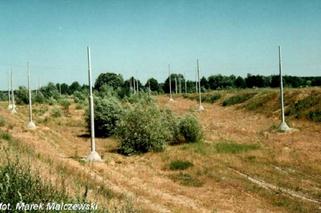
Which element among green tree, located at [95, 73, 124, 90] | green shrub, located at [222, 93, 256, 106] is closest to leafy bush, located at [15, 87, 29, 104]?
green tree, located at [95, 73, 124, 90]

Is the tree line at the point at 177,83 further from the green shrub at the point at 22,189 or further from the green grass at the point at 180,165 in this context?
the green shrub at the point at 22,189

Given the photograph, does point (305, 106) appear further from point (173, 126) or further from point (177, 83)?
point (177, 83)

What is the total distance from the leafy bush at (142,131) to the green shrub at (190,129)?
5.86 ft

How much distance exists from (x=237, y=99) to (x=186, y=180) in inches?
1761

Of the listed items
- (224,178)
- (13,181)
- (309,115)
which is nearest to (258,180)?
(224,178)

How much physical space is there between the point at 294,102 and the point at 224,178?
29998mm

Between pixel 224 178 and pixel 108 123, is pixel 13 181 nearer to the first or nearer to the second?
pixel 224 178

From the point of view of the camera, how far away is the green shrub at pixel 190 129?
91.0 ft

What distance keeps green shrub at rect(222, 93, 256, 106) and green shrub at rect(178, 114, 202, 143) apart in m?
33.3

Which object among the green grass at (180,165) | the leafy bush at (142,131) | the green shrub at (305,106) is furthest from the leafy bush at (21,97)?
the green grass at (180,165)

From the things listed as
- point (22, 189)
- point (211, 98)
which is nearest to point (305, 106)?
point (211, 98)

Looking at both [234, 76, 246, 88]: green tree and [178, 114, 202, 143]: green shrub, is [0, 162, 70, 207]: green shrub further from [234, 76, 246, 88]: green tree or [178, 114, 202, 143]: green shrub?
[234, 76, 246, 88]: green tree

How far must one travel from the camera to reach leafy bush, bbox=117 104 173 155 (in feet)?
81.6

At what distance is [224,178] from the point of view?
18641 millimetres
